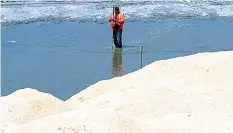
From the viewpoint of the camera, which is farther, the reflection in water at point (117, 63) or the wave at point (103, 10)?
the wave at point (103, 10)

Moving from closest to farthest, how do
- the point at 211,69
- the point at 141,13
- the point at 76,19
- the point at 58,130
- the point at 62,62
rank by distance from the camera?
the point at 58,130
the point at 211,69
the point at 62,62
the point at 76,19
the point at 141,13

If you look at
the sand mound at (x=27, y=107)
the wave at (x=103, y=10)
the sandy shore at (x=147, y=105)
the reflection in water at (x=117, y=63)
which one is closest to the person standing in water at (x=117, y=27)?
the reflection in water at (x=117, y=63)

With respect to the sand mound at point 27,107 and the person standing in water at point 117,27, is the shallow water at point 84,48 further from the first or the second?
the sand mound at point 27,107

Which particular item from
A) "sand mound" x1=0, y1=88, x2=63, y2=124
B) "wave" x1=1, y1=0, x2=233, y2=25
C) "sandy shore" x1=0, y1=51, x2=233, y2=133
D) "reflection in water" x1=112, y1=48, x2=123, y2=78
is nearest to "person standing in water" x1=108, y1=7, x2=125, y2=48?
"reflection in water" x1=112, y1=48, x2=123, y2=78

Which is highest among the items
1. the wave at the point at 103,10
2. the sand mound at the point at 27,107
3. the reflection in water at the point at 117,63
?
the sand mound at the point at 27,107

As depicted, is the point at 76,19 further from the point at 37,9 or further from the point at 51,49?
the point at 51,49

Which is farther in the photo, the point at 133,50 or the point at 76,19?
the point at 76,19

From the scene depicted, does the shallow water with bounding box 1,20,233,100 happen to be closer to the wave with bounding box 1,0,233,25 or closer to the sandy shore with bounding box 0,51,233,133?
the wave with bounding box 1,0,233,25

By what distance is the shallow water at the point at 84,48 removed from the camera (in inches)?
553

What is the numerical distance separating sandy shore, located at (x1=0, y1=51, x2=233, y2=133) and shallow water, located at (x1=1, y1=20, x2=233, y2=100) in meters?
2.29

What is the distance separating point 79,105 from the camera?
1024 centimetres

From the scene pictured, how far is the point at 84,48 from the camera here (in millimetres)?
17047

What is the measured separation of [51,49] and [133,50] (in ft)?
8.67

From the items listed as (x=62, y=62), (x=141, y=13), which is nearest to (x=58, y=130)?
(x=62, y=62)
